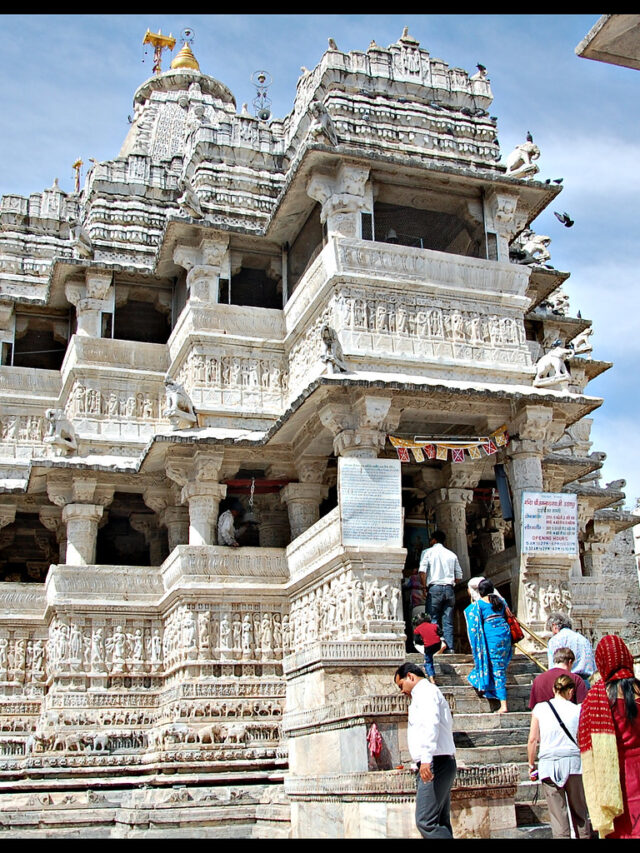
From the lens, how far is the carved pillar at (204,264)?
64.1 feet

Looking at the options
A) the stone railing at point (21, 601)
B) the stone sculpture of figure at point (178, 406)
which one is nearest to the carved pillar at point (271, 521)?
the stone sculpture of figure at point (178, 406)

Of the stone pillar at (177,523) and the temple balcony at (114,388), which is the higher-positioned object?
the temple balcony at (114,388)

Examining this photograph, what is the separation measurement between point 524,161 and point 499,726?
10674mm

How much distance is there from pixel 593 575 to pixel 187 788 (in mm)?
13576

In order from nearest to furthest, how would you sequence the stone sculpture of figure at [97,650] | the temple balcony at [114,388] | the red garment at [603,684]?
the red garment at [603,684]
the stone sculpture of figure at [97,650]
the temple balcony at [114,388]

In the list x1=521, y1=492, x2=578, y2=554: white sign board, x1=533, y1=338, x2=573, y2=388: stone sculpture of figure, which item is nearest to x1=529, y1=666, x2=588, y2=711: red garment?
x1=521, y1=492, x2=578, y2=554: white sign board

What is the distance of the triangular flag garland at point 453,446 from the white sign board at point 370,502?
0.82 meters

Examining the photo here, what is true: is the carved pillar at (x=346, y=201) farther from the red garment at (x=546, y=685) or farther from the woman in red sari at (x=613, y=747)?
the woman in red sari at (x=613, y=747)

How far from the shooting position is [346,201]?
56.4 ft

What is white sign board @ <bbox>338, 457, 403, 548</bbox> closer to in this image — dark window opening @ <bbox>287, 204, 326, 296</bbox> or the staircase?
the staircase

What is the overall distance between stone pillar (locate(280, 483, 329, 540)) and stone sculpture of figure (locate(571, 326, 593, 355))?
29.0 ft

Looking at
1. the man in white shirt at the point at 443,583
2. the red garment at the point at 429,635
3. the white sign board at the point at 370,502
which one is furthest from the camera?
the white sign board at the point at 370,502
